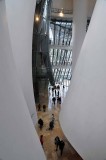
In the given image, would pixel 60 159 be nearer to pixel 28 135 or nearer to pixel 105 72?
pixel 28 135

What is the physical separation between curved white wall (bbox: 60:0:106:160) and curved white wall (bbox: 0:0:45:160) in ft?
6.74

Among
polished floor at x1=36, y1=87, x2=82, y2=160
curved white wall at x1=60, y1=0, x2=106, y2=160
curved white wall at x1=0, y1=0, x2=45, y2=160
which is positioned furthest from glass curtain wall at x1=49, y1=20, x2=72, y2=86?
curved white wall at x1=0, y1=0, x2=45, y2=160

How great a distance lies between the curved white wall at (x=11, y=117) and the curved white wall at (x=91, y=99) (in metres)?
2.05

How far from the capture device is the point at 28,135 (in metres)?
5.22

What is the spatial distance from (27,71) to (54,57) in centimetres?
1649


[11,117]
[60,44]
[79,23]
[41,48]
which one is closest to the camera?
[11,117]

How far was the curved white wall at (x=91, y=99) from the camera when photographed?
20.9 feet

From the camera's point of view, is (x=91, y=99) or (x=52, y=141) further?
(x=52, y=141)

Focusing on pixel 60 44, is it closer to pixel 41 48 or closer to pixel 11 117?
pixel 41 48

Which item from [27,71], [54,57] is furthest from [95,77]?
[54,57]

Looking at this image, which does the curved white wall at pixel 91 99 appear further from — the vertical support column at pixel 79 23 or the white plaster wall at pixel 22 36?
the vertical support column at pixel 79 23

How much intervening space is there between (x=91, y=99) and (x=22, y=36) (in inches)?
202

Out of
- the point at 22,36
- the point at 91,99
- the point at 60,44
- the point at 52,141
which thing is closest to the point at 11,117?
the point at 91,99

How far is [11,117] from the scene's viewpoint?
4.64 meters
